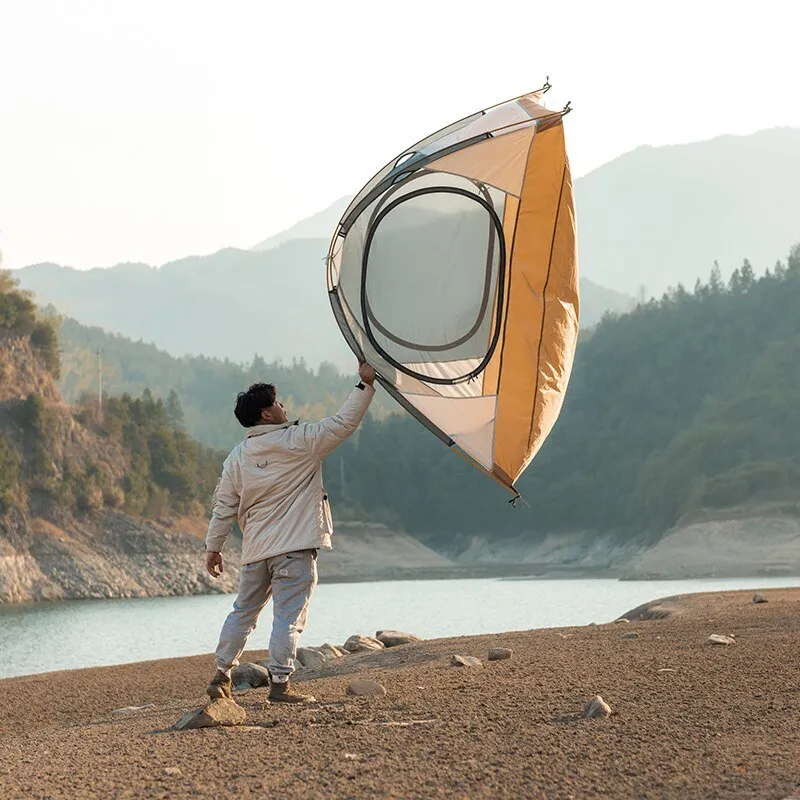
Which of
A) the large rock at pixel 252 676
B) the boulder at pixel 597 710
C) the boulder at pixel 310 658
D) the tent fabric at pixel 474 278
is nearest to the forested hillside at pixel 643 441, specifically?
the boulder at pixel 310 658

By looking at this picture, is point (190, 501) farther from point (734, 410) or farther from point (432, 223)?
point (432, 223)

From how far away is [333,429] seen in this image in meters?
8.34

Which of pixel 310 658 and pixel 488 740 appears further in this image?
pixel 310 658

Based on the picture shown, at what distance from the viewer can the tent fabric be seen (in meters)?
9.99

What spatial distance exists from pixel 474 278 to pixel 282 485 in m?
2.68

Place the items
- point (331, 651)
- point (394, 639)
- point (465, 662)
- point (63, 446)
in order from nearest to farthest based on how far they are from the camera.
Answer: point (465, 662) → point (331, 651) → point (394, 639) → point (63, 446)

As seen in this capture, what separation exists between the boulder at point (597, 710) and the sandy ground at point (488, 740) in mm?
87

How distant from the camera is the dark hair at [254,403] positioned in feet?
28.2

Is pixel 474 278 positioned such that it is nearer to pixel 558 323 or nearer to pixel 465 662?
pixel 558 323

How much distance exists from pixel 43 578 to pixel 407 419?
82204mm

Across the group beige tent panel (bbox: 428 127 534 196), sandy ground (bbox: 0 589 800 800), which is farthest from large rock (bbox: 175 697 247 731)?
beige tent panel (bbox: 428 127 534 196)

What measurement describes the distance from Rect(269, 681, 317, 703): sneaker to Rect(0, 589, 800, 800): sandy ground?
0.45ft

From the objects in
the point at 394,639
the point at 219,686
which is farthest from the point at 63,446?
the point at 219,686

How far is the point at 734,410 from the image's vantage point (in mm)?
117812
